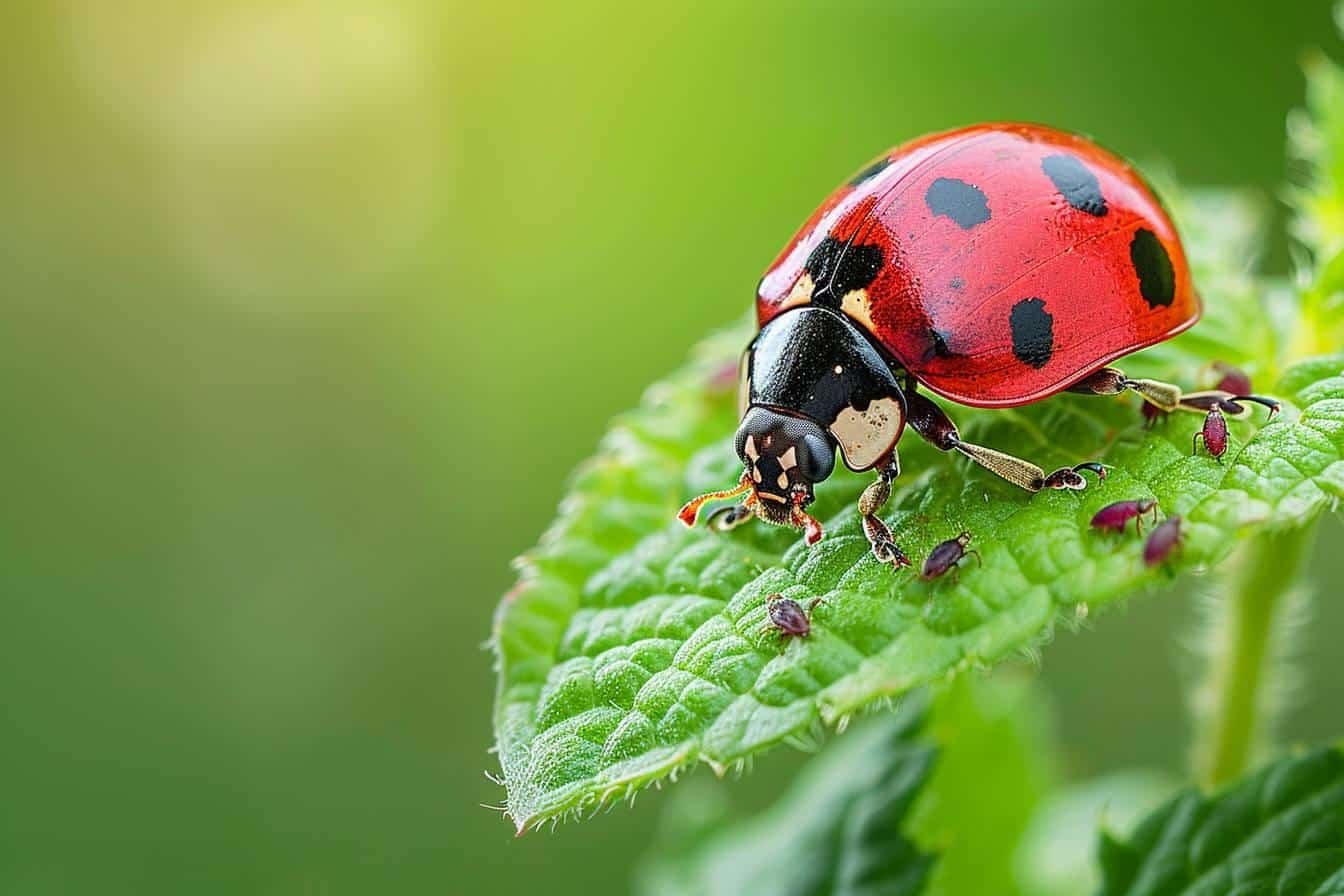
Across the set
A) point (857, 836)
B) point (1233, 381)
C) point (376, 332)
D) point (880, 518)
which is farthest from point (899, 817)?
point (376, 332)

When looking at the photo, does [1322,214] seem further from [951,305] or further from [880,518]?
[880,518]

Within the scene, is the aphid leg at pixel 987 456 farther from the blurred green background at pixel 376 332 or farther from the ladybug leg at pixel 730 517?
the blurred green background at pixel 376 332

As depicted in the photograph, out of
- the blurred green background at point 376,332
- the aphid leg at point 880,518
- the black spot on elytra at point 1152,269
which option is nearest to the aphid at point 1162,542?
the aphid leg at point 880,518

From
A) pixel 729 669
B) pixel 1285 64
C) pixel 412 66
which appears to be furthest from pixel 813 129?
pixel 729 669

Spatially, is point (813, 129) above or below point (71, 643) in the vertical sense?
above

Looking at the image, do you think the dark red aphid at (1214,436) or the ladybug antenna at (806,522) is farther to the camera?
the ladybug antenna at (806,522)

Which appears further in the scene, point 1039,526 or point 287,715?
point 287,715

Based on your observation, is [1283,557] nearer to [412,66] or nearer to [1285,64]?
[1285,64]

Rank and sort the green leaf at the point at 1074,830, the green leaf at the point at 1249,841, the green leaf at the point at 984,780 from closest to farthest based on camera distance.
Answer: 1. the green leaf at the point at 1249,841
2. the green leaf at the point at 984,780
3. the green leaf at the point at 1074,830
